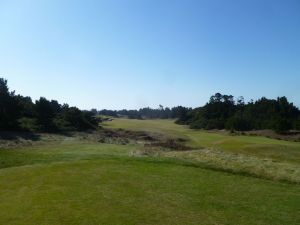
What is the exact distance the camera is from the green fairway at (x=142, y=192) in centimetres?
1477

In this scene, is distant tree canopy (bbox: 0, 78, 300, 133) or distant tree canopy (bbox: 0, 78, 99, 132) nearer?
distant tree canopy (bbox: 0, 78, 99, 132)

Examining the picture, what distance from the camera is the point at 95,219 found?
14289mm

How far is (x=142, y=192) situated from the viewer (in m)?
18.7

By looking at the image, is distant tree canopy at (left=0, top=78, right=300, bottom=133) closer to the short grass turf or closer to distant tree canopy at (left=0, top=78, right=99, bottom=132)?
distant tree canopy at (left=0, top=78, right=99, bottom=132)

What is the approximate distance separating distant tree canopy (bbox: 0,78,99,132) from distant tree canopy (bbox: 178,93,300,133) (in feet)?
122

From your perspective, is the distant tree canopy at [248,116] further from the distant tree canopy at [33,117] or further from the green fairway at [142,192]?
the green fairway at [142,192]

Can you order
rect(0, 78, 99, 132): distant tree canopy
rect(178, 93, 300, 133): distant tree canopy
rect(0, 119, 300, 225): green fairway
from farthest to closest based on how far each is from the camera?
rect(178, 93, 300, 133): distant tree canopy < rect(0, 78, 99, 132): distant tree canopy < rect(0, 119, 300, 225): green fairway

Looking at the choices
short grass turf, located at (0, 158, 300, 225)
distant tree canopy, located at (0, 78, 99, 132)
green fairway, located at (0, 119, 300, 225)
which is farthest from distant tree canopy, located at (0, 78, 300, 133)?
short grass turf, located at (0, 158, 300, 225)

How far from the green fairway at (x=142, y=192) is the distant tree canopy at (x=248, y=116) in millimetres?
50073

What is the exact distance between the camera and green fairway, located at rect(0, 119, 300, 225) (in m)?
14.8

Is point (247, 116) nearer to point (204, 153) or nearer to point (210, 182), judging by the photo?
point (204, 153)

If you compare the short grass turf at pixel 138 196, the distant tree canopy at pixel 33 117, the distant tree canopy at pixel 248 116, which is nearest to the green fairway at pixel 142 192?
the short grass turf at pixel 138 196

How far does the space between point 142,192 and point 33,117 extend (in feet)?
167

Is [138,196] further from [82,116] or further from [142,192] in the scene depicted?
[82,116]
